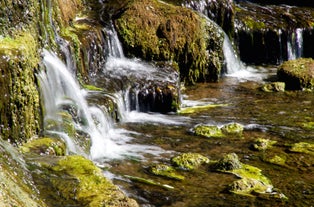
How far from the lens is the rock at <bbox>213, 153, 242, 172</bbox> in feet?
34.9

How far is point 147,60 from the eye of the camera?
1734 cm

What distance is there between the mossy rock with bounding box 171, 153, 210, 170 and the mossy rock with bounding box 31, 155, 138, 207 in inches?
118

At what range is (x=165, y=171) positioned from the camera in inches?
408

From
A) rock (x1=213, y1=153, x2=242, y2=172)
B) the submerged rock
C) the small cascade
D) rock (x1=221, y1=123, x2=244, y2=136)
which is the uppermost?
the small cascade

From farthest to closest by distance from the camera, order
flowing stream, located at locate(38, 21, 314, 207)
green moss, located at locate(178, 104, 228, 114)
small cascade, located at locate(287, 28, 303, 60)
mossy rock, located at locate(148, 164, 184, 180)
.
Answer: small cascade, located at locate(287, 28, 303, 60) → green moss, located at locate(178, 104, 228, 114) → mossy rock, located at locate(148, 164, 184, 180) → flowing stream, located at locate(38, 21, 314, 207)

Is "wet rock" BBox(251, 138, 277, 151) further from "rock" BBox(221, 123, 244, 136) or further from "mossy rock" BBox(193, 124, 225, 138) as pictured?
"mossy rock" BBox(193, 124, 225, 138)

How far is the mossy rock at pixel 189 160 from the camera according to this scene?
422 inches

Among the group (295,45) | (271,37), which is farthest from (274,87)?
(295,45)

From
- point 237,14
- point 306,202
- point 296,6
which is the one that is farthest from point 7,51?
point 296,6

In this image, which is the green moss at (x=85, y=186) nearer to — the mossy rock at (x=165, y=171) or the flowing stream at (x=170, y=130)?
the flowing stream at (x=170, y=130)

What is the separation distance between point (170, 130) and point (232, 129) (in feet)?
5.00

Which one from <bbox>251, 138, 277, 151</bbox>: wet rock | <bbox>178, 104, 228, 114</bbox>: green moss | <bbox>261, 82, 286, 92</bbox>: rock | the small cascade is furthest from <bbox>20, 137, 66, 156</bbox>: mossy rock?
the small cascade

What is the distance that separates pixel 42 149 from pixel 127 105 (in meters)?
5.45

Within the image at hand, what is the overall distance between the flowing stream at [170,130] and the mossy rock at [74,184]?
4.36 feet
